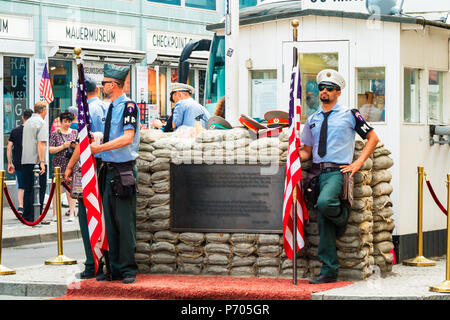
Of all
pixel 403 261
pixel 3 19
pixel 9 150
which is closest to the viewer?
pixel 403 261

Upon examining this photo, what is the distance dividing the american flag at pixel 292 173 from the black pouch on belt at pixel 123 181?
152 cm

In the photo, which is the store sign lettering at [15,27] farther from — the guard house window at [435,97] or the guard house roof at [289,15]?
the guard house window at [435,97]

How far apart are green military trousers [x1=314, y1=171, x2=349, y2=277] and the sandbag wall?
212mm

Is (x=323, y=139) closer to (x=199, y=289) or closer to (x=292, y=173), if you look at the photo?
(x=292, y=173)

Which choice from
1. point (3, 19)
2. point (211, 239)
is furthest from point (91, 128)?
point (3, 19)

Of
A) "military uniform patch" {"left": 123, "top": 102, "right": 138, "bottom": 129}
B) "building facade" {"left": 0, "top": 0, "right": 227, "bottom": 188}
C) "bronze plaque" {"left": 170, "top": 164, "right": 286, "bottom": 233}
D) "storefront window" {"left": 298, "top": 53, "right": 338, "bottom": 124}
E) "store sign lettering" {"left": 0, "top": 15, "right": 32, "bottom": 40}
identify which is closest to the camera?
"military uniform patch" {"left": 123, "top": 102, "right": 138, "bottom": 129}

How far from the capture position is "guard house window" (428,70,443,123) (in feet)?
40.8

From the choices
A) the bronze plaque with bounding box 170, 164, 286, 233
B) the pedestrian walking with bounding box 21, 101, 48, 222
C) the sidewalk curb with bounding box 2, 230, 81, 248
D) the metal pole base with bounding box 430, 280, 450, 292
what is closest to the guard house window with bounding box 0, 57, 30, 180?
the pedestrian walking with bounding box 21, 101, 48, 222

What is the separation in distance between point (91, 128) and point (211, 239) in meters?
1.71

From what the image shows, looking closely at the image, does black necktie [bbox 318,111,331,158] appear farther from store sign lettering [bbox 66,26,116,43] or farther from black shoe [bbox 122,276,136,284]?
store sign lettering [bbox 66,26,116,43]

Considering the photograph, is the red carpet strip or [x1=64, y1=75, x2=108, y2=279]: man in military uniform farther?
[x1=64, y1=75, x2=108, y2=279]: man in military uniform

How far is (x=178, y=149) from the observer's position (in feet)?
34.3

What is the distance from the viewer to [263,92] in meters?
12.6
